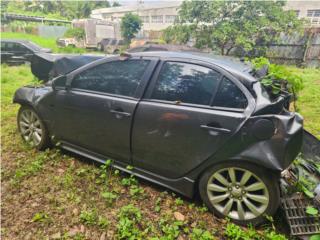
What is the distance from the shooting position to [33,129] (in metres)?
3.55

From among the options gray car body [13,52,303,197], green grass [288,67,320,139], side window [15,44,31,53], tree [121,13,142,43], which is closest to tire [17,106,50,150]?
gray car body [13,52,303,197]

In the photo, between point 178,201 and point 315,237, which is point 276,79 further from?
point 178,201

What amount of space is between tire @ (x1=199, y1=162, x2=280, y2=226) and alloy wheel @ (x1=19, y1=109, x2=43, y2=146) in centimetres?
247

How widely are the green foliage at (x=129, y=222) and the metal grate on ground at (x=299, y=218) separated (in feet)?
4.39

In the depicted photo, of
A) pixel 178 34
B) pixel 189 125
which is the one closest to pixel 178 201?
pixel 189 125

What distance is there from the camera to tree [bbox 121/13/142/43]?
85.1 ft

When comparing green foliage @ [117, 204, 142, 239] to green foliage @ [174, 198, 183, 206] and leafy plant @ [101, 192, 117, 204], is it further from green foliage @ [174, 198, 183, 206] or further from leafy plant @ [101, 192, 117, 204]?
green foliage @ [174, 198, 183, 206]

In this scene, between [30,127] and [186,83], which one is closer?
[186,83]

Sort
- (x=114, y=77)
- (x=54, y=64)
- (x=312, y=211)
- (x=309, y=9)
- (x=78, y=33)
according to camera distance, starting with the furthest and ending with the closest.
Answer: (x=78, y=33) → (x=309, y=9) → (x=54, y=64) → (x=114, y=77) → (x=312, y=211)

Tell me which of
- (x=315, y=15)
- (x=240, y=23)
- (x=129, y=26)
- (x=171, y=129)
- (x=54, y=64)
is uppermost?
(x=315, y=15)

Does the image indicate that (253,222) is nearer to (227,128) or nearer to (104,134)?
(227,128)

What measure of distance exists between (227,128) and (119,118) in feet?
3.85

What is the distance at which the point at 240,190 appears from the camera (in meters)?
2.24

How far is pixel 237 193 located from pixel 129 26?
26428 mm
